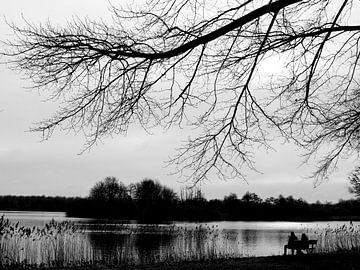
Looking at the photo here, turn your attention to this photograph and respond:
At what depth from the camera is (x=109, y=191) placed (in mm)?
84000

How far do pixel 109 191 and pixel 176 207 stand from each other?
1953 cm

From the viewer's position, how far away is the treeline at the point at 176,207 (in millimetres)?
65750

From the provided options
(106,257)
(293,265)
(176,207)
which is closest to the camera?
(293,265)

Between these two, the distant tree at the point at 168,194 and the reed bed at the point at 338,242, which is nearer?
the reed bed at the point at 338,242

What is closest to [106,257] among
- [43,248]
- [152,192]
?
[43,248]

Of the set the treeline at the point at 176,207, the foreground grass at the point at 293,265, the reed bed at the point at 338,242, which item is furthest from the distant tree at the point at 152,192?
the foreground grass at the point at 293,265

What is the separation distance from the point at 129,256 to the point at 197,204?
50258 millimetres

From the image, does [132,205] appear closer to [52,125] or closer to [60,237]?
[60,237]

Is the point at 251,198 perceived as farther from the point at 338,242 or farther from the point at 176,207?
the point at 338,242

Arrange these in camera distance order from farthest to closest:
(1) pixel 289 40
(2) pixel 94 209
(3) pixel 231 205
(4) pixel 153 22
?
(3) pixel 231 205
(2) pixel 94 209
(1) pixel 289 40
(4) pixel 153 22

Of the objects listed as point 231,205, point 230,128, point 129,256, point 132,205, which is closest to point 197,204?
point 132,205

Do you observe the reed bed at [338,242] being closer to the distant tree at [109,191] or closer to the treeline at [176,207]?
the treeline at [176,207]

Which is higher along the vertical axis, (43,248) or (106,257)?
(43,248)

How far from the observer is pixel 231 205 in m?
82.2
